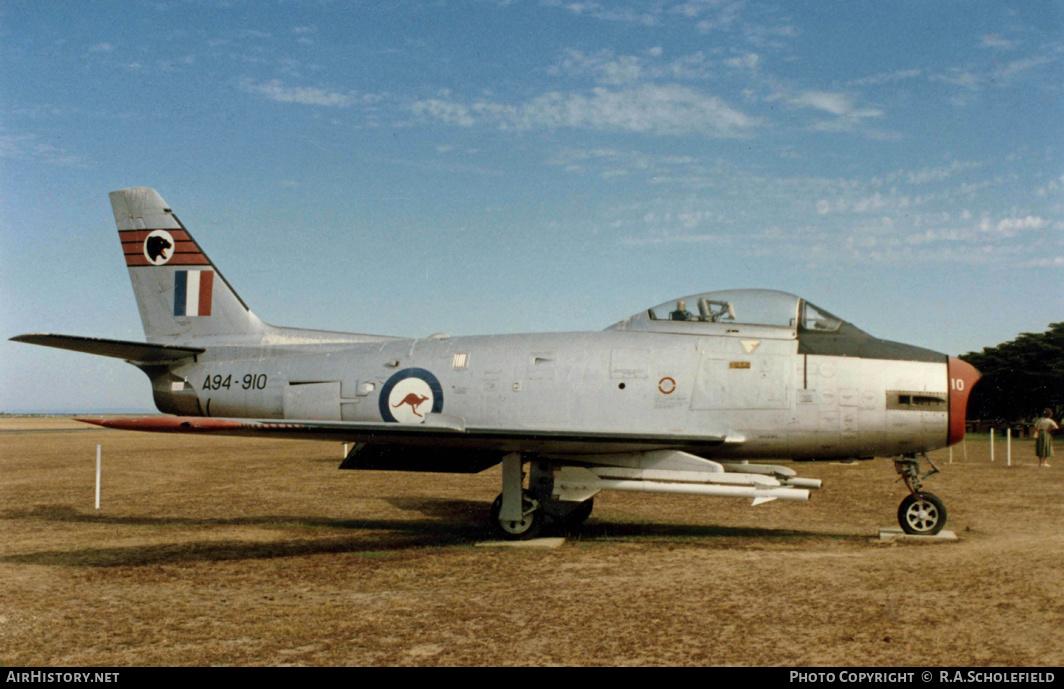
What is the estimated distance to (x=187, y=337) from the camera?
13.1m

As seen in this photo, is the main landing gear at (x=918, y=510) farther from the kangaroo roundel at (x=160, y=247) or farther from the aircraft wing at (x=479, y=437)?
the kangaroo roundel at (x=160, y=247)

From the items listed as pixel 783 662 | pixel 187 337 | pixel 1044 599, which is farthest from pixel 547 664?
pixel 187 337

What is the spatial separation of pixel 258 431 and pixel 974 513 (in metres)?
11.1

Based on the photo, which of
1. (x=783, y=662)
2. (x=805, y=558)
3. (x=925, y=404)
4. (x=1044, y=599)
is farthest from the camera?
(x=925, y=404)

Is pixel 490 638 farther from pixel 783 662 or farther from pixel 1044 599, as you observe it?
pixel 1044 599

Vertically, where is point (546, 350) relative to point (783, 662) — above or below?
above

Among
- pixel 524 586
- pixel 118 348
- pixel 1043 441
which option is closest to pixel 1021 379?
pixel 1043 441

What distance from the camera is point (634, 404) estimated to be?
33.4 ft

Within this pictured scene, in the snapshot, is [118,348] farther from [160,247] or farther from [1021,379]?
[1021,379]

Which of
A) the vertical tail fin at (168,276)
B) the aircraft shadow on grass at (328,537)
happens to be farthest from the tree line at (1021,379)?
the vertical tail fin at (168,276)

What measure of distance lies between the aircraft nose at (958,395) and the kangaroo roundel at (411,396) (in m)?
6.52

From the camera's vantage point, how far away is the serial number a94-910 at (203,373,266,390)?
12.1 m

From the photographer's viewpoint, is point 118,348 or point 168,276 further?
point 168,276

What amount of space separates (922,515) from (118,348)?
11.9 meters
